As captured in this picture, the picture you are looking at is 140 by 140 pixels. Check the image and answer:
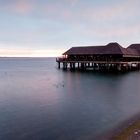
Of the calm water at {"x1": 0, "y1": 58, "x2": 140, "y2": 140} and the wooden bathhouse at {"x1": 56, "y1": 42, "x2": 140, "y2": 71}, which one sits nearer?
the calm water at {"x1": 0, "y1": 58, "x2": 140, "y2": 140}

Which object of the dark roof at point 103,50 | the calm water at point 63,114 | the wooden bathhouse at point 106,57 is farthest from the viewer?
the dark roof at point 103,50

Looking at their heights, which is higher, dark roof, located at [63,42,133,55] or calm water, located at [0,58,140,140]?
dark roof, located at [63,42,133,55]

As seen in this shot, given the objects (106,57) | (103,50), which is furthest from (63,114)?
(103,50)

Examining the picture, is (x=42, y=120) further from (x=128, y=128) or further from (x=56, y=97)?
(x=56, y=97)

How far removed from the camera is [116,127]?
18234mm

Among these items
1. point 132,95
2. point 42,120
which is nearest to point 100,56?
point 132,95

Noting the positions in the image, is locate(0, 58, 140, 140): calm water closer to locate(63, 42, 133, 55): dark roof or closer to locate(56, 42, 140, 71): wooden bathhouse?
locate(56, 42, 140, 71): wooden bathhouse

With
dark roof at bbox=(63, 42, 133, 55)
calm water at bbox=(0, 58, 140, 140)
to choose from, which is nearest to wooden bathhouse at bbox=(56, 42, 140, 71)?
dark roof at bbox=(63, 42, 133, 55)

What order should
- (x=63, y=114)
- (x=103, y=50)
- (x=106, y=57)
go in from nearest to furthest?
(x=63, y=114) < (x=106, y=57) < (x=103, y=50)

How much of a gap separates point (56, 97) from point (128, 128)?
14335 millimetres

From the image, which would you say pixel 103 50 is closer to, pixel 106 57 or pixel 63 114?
pixel 106 57

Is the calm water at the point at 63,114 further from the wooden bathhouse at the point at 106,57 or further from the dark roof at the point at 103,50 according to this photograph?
the dark roof at the point at 103,50

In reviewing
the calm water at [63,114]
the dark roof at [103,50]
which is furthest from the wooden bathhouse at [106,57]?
Answer: the calm water at [63,114]

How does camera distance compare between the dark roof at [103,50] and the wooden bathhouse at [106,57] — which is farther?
the dark roof at [103,50]
